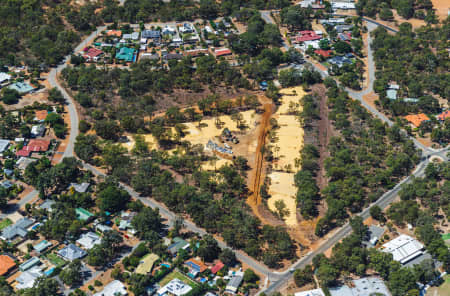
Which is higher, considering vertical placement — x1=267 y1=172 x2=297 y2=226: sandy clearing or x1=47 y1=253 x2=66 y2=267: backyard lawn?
x1=267 y1=172 x2=297 y2=226: sandy clearing

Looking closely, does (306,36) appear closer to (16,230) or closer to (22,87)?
(22,87)

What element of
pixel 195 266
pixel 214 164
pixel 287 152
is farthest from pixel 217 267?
pixel 287 152

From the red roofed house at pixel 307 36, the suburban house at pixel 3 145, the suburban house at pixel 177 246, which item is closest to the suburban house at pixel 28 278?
the suburban house at pixel 177 246

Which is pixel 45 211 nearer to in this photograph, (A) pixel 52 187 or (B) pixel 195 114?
(A) pixel 52 187

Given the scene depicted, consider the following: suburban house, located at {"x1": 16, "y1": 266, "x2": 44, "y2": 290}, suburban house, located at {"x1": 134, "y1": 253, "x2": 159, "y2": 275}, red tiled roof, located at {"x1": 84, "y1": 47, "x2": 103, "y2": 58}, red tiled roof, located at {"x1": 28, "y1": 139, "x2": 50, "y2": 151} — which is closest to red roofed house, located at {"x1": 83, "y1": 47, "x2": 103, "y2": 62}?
red tiled roof, located at {"x1": 84, "y1": 47, "x2": 103, "y2": 58}

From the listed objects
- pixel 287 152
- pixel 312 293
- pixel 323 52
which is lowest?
pixel 312 293

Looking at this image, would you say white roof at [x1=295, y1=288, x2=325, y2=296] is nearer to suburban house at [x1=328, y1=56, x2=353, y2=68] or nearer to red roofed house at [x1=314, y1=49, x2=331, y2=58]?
suburban house at [x1=328, y1=56, x2=353, y2=68]
